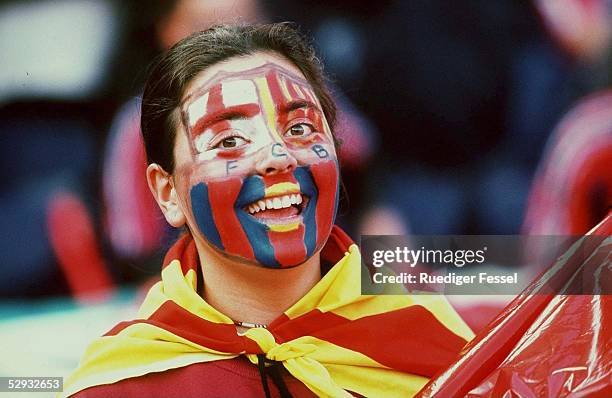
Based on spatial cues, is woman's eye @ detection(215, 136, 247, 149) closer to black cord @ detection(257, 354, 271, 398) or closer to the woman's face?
the woman's face

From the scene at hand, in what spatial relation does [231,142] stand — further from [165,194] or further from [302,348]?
[302,348]

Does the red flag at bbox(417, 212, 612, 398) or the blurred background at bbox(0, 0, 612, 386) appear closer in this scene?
the red flag at bbox(417, 212, 612, 398)

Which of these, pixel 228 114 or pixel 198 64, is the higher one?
pixel 198 64

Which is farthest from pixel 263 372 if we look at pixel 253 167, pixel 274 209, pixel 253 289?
pixel 253 167

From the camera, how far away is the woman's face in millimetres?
3053

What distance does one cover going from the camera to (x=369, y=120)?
325 centimetres

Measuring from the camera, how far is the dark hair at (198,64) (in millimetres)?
3166

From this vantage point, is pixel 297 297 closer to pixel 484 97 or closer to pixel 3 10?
pixel 484 97

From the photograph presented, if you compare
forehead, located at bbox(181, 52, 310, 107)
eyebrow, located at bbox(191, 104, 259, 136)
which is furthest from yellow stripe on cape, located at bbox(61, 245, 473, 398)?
forehead, located at bbox(181, 52, 310, 107)

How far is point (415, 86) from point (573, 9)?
24.8 inches

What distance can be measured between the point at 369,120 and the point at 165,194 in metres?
0.79

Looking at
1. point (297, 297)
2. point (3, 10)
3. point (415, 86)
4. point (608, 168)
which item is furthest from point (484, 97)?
point (3, 10)

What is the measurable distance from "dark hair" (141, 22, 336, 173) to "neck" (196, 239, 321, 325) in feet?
1.35

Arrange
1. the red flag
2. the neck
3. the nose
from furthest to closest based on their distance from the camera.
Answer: the neck < the nose < the red flag
